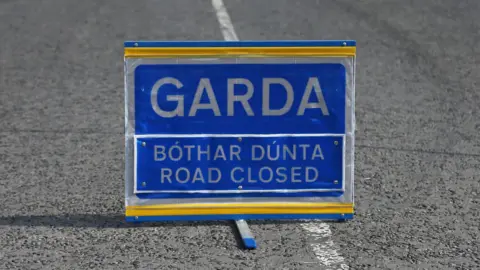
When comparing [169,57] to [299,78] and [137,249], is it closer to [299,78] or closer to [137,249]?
[299,78]

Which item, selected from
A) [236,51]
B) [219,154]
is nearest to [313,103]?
[236,51]

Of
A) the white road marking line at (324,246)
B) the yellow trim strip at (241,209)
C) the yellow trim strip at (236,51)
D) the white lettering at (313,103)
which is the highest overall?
the yellow trim strip at (236,51)

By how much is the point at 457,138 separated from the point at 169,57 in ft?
13.3

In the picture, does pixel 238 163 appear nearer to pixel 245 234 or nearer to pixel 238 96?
pixel 238 96

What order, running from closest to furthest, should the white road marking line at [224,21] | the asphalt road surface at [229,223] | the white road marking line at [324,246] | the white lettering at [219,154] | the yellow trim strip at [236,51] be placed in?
1. the white road marking line at [324,246]
2. the asphalt road surface at [229,223]
3. the yellow trim strip at [236,51]
4. the white lettering at [219,154]
5. the white road marking line at [224,21]

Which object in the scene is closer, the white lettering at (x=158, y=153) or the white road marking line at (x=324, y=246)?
the white road marking line at (x=324, y=246)

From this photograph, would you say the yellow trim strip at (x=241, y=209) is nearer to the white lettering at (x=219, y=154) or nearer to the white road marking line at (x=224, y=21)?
the white lettering at (x=219, y=154)

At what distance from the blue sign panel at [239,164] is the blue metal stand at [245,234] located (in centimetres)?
24

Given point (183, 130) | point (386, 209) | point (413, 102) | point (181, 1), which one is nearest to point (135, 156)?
point (183, 130)

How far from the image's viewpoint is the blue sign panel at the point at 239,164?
714 centimetres

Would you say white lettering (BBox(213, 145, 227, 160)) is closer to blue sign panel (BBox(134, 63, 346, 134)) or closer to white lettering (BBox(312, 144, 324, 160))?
blue sign panel (BBox(134, 63, 346, 134))

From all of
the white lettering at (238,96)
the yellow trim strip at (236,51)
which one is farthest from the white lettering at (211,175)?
the yellow trim strip at (236,51)

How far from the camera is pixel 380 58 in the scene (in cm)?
1420

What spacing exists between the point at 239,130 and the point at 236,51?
22.7 inches
